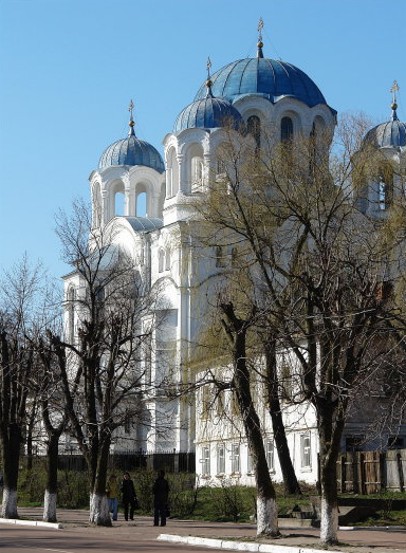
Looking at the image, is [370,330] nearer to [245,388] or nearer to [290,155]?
[245,388]

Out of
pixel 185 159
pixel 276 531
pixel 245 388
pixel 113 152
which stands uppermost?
pixel 113 152

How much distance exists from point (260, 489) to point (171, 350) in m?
24.6

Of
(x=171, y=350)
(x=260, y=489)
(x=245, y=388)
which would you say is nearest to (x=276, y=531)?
(x=260, y=489)

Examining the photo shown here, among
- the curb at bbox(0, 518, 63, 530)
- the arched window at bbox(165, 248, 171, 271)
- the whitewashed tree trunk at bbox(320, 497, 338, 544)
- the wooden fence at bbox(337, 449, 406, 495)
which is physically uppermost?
the arched window at bbox(165, 248, 171, 271)

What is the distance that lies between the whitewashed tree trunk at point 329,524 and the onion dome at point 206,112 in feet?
109

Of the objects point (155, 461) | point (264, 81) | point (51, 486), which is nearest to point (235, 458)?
point (155, 461)

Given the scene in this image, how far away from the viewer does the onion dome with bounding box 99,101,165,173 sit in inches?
2472

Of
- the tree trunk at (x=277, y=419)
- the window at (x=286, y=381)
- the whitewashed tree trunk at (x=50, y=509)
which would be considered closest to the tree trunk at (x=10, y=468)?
the whitewashed tree trunk at (x=50, y=509)

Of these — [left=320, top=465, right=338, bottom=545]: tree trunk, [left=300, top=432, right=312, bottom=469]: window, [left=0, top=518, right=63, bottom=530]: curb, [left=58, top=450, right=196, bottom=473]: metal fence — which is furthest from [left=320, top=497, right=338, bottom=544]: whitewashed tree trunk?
[left=58, top=450, right=196, bottom=473]: metal fence

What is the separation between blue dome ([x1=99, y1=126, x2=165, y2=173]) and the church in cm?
7

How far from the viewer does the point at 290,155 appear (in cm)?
3291

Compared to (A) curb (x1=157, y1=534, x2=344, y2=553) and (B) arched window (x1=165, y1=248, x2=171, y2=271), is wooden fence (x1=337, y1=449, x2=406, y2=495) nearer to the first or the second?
(A) curb (x1=157, y1=534, x2=344, y2=553)

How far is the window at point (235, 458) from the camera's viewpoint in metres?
44.2

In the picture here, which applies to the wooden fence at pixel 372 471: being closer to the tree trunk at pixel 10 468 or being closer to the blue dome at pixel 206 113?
the tree trunk at pixel 10 468
